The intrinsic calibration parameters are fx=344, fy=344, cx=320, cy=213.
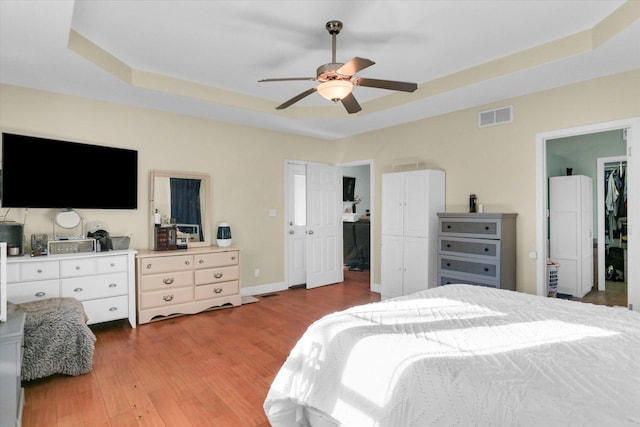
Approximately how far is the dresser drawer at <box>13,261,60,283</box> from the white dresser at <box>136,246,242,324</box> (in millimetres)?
736

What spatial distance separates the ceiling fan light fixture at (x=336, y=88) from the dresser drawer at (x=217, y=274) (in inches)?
107

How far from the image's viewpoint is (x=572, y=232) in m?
4.79

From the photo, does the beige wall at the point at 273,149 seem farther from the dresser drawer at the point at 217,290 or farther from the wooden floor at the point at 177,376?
the wooden floor at the point at 177,376

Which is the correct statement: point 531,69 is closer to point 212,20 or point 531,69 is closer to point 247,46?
point 247,46

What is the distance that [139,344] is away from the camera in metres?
3.28

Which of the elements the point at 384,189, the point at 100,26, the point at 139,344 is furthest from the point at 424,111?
the point at 139,344

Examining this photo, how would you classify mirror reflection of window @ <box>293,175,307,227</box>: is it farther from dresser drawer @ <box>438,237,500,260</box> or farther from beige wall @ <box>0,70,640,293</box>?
dresser drawer @ <box>438,237,500,260</box>

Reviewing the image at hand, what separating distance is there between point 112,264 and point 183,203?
120cm

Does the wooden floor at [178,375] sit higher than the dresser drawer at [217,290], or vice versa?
the dresser drawer at [217,290]

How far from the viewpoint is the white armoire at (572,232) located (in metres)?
4.72

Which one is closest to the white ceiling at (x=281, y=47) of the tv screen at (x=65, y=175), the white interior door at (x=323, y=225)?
the tv screen at (x=65, y=175)

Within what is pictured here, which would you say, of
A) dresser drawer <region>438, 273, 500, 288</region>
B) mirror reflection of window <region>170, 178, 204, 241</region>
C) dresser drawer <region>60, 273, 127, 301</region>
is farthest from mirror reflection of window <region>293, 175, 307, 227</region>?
dresser drawer <region>60, 273, 127, 301</region>

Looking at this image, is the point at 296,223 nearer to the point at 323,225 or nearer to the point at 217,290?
the point at 323,225

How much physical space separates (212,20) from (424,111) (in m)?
2.82
